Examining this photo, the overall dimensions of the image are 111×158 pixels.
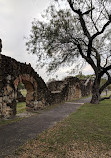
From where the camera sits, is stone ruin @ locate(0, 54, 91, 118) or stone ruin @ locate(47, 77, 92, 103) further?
stone ruin @ locate(47, 77, 92, 103)

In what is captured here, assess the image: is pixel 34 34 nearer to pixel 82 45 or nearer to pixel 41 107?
pixel 82 45

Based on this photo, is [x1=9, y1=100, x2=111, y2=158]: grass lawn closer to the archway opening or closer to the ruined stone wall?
the ruined stone wall

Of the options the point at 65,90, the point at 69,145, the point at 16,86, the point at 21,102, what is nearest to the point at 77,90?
the point at 65,90

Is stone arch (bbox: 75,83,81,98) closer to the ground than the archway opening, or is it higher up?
higher up

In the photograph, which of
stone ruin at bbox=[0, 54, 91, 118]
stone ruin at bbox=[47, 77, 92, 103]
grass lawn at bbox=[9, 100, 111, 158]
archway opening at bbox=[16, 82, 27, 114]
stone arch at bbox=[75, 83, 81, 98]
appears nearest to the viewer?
grass lawn at bbox=[9, 100, 111, 158]

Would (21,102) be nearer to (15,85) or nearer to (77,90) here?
(15,85)

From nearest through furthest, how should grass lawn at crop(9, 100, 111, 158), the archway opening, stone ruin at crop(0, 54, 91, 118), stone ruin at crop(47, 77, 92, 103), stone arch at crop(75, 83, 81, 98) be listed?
grass lawn at crop(9, 100, 111, 158)
stone ruin at crop(0, 54, 91, 118)
the archway opening
stone ruin at crop(47, 77, 92, 103)
stone arch at crop(75, 83, 81, 98)

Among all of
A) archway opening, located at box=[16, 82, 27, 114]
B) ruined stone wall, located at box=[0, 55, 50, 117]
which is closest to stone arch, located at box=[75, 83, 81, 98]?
archway opening, located at box=[16, 82, 27, 114]

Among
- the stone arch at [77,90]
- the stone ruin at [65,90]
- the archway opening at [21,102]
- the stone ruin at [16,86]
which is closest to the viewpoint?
the stone ruin at [16,86]

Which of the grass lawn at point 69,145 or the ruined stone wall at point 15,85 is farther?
the ruined stone wall at point 15,85

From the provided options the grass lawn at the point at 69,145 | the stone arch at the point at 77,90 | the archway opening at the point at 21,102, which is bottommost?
the grass lawn at the point at 69,145

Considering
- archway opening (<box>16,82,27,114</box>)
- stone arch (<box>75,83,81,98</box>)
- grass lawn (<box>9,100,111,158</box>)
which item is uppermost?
stone arch (<box>75,83,81,98</box>)

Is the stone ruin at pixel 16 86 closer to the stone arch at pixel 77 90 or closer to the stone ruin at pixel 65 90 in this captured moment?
the stone ruin at pixel 65 90

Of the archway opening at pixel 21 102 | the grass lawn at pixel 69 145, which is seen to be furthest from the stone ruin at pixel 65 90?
the grass lawn at pixel 69 145
